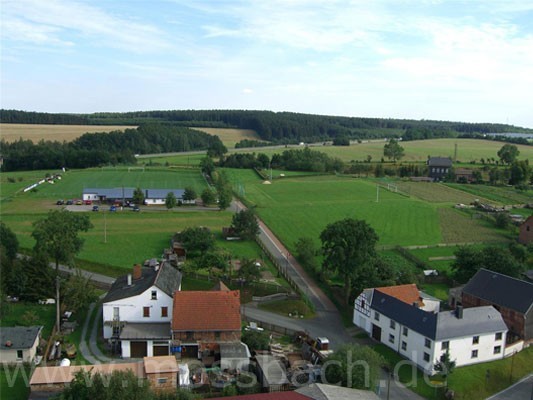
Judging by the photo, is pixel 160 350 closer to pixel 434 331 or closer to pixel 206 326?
pixel 206 326

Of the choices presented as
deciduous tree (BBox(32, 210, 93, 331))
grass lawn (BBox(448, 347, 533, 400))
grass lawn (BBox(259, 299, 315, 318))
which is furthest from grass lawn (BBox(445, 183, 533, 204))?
deciduous tree (BBox(32, 210, 93, 331))

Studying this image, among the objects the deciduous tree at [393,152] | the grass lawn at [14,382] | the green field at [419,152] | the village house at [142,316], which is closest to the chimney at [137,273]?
the village house at [142,316]

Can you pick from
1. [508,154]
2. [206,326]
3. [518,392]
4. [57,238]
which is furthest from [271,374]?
[508,154]

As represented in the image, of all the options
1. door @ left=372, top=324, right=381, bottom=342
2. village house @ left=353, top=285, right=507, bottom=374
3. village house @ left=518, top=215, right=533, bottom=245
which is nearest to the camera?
village house @ left=353, top=285, right=507, bottom=374

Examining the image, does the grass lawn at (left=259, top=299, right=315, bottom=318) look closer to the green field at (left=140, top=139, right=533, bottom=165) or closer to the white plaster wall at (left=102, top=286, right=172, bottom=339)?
the white plaster wall at (left=102, top=286, right=172, bottom=339)

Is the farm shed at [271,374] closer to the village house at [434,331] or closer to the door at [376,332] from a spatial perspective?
the village house at [434,331]

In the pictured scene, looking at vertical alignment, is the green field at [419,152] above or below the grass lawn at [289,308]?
above
